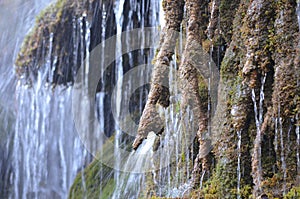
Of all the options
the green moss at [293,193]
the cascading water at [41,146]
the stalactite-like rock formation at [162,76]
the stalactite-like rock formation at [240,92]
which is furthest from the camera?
the cascading water at [41,146]

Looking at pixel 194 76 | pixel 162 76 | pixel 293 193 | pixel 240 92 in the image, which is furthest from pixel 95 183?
pixel 293 193

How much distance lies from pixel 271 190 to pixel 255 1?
140 cm

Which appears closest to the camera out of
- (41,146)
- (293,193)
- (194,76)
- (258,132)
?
(293,193)

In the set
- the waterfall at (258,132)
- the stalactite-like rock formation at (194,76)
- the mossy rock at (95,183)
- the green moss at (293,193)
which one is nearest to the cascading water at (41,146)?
the mossy rock at (95,183)

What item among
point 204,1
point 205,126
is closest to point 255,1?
point 204,1

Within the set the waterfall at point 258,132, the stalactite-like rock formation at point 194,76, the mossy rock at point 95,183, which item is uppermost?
the stalactite-like rock formation at point 194,76

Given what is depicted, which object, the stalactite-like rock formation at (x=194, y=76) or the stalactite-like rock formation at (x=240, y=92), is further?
the stalactite-like rock formation at (x=194, y=76)

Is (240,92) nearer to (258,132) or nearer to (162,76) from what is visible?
(258,132)

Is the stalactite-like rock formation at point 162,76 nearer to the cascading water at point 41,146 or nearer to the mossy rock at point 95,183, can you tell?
the mossy rock at point 95,183

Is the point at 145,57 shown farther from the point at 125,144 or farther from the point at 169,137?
the point at 169,137

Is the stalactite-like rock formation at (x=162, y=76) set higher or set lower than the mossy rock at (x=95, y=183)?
higher

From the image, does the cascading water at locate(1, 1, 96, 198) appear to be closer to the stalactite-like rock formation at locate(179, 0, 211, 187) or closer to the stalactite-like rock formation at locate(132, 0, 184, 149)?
the stalactite-like rock formation at locate(132, 0, 184, 149)

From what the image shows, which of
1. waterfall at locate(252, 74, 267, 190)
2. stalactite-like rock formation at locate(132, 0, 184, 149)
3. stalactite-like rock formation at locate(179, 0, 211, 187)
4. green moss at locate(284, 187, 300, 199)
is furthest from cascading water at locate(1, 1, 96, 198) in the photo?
green moss at locate(284, 187, 300, 199)

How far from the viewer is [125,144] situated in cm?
772
